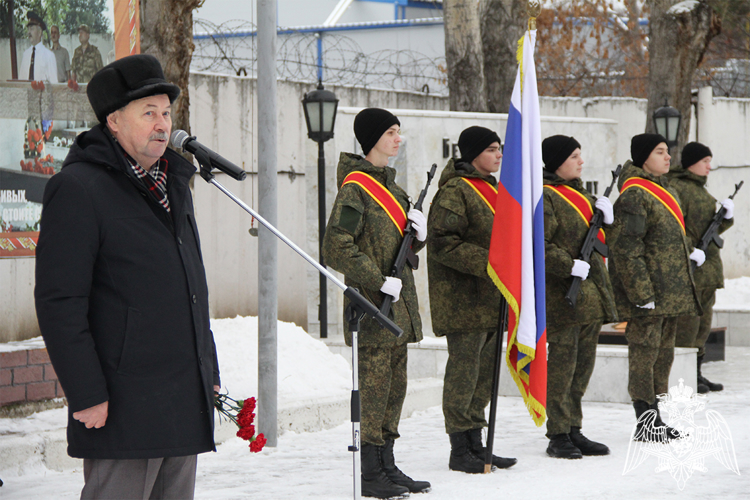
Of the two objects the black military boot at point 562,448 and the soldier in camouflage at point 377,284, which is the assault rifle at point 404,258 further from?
the black military boot at point 562,448

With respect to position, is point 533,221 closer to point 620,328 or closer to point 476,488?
point 476,488

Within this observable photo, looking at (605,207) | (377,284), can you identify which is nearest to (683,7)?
(605,207)

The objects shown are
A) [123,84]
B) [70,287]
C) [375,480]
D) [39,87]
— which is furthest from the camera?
[39,87]

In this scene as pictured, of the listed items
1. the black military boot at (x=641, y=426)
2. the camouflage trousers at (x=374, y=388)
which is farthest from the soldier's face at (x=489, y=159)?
the black military boot at (x=641, y=426)

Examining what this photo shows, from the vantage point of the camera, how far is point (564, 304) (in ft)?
19.0

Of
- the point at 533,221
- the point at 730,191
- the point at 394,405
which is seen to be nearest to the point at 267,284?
the point at 394,405

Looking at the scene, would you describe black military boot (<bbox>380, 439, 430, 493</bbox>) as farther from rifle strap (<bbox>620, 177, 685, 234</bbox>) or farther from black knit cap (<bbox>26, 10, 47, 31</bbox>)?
black knit cap (<bbox>26, 10, 47, 31</bbox>)

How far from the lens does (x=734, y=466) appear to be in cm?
557

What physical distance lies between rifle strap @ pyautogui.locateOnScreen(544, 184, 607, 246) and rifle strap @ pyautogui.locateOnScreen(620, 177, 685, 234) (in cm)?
63

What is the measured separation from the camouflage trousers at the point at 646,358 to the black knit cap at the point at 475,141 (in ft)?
5.62

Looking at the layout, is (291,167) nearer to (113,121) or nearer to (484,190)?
(484,190)

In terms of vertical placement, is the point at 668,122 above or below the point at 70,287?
above

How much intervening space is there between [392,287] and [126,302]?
2.07 m

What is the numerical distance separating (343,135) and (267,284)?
3.63 metres
